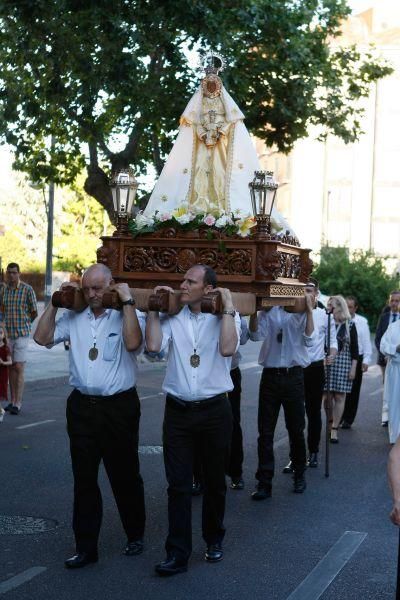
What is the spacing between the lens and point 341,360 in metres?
13.3

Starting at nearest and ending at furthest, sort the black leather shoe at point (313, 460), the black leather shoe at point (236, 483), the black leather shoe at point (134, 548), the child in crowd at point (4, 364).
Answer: the black leather shoe at point (134, 548), the black leather shoe at point (236, 483), the black leather shoe at point (313, 460), the child in crowd at point (4, 364)

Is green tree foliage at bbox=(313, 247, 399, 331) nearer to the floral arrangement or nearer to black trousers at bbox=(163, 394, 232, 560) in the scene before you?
the floral arrangement

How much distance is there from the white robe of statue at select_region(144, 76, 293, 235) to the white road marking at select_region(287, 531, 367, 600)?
2.57 m

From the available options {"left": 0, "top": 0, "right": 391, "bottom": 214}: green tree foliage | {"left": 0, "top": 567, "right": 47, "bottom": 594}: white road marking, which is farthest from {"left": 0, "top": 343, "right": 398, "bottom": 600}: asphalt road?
{"left": 0, "top": 0, "right": 391, "bottom": 214}: green tree foliage

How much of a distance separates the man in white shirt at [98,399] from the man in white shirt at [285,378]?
2.59m

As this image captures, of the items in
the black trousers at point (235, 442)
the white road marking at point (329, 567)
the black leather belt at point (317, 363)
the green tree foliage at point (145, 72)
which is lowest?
the white road marking at point (329, 567)

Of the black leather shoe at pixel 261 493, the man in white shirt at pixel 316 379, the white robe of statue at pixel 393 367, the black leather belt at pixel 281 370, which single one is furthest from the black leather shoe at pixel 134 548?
the white robe of statue at pixel 393 367

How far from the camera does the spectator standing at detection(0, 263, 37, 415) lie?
1453 centimetres

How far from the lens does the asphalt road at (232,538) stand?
241 inches

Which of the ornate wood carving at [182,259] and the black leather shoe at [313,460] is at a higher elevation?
the ornate wood carving at [182,259]

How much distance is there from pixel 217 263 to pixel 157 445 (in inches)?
184

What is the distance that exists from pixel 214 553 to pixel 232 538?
67 cm

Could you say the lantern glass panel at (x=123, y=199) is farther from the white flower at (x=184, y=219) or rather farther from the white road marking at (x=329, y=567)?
the white road marking at (x=329, y=567)

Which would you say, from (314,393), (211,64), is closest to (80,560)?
(211,64)
